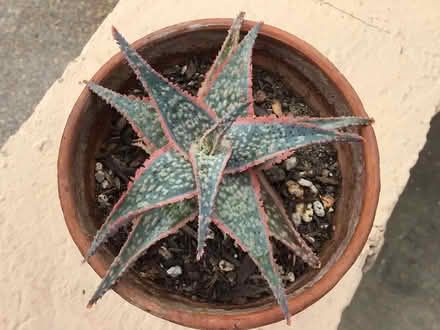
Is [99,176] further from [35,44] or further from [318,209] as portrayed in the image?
[35,44]

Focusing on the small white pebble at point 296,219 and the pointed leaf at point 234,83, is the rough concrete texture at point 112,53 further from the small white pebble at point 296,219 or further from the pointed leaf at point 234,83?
the pointed leaf at point 234,83

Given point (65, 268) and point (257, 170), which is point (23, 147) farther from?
point (257, 170)

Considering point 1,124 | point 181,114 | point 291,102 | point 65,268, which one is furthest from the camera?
point 1,124

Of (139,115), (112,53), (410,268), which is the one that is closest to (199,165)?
(139,115)

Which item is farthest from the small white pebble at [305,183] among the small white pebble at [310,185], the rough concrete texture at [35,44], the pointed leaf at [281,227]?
the rough concrete texture at [35,44]

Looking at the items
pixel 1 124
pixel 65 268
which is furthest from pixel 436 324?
pixel 1 124

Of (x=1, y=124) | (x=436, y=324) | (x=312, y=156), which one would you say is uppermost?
(x=1, y=124)
